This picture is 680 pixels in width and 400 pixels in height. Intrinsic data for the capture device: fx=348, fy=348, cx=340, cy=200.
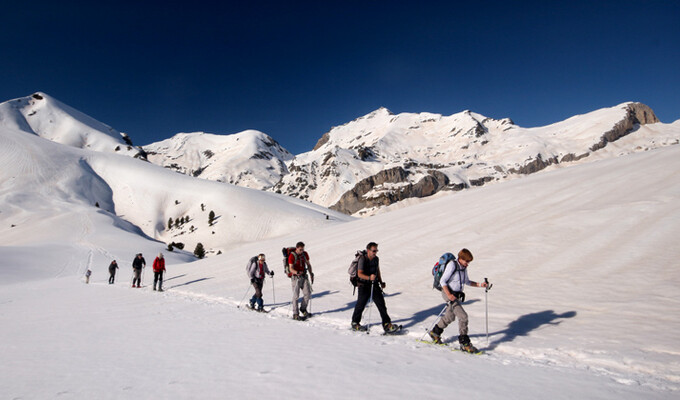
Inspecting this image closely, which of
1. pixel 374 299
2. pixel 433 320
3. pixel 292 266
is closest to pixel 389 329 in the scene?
pixel 374 299

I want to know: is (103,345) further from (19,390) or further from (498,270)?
(498,270)

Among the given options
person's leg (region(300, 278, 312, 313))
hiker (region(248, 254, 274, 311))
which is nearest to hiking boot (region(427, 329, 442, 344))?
person's leg (region(300, 278, 312, 313))

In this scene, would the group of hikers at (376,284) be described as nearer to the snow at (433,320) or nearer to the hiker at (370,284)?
the hiker at (370,284)

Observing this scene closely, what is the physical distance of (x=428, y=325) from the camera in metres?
A: 8.81

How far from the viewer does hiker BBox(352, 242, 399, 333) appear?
8.16 m

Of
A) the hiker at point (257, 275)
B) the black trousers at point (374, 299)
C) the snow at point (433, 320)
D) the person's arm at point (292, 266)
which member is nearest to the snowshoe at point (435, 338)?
the snow at point (433, 320)

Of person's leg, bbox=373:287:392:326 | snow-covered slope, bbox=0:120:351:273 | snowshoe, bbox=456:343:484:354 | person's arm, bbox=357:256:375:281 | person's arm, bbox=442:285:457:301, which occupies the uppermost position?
snow-covered slope, bbox=0:120:351:273

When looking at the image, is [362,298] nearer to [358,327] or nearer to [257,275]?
[358,327]

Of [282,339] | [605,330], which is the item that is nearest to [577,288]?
[605,330]

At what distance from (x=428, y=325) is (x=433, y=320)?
1.54 ft

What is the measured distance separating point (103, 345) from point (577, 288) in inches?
490

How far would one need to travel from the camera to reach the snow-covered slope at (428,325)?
4750 millimetres

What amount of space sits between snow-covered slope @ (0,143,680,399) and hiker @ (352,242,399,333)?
544 millimetres

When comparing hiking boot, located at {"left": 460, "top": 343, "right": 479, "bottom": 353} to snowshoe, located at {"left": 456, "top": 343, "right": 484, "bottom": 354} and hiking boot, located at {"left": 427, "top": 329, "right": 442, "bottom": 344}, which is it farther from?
hiking boot, located at {"left": 427, "top": 329, "right": 442, "bottom": 344}
